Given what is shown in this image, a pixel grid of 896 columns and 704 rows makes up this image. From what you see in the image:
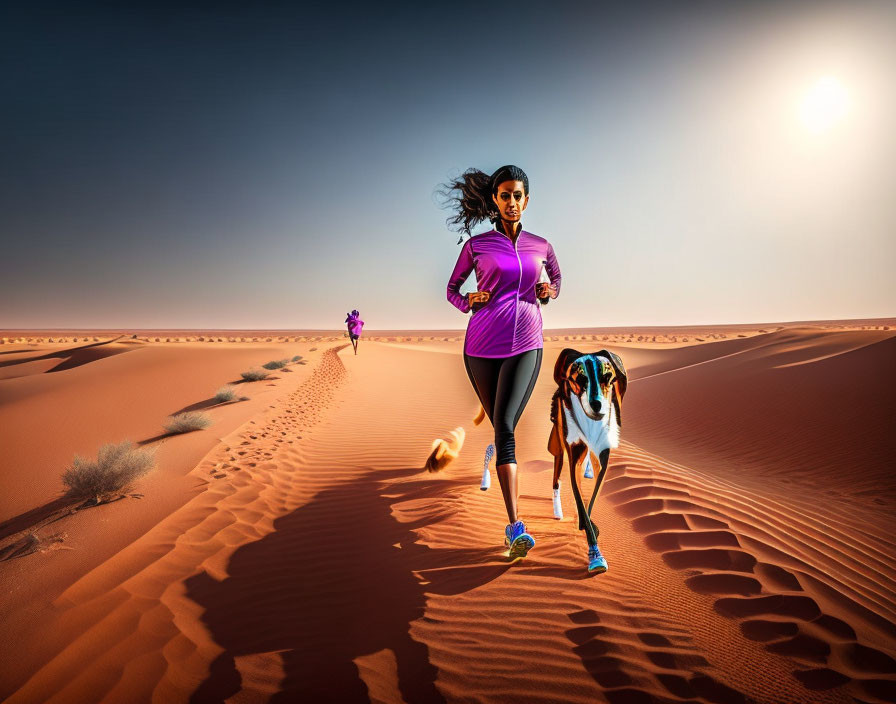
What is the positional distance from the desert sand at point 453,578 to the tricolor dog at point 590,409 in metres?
0.70

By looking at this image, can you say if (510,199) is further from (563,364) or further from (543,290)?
(563,364)

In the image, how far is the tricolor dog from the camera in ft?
7.87

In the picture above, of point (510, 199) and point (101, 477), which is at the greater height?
point (510, 199)

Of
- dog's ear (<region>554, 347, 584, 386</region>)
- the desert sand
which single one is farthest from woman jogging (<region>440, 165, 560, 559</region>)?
the desert sand

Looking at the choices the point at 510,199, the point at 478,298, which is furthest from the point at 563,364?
the point at 510,199

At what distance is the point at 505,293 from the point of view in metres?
2.78

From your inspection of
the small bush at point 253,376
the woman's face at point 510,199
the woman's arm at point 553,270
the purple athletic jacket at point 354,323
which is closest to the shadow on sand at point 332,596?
the woman's arm at point 553,270

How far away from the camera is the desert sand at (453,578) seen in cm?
195

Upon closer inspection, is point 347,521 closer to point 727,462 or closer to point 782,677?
point 782,677

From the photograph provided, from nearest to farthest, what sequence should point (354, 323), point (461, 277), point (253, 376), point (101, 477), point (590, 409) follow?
point (590, 409), point (461, 277), point (101, 477), point (253, 376), point (354, 323)

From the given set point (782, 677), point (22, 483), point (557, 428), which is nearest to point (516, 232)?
point (557, 428)

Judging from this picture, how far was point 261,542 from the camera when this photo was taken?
367 cm

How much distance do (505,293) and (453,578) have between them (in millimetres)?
2159

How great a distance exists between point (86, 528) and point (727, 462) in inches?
336
